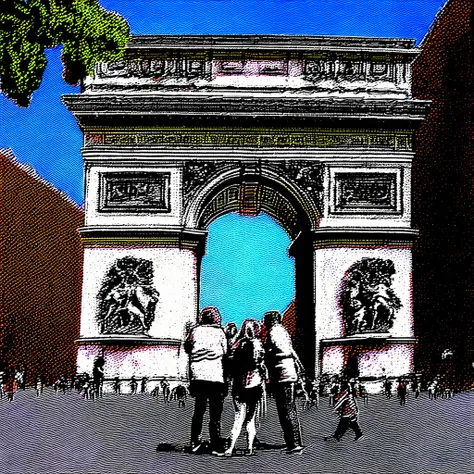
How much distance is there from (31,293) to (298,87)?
426 cm

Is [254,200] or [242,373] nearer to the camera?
[242,373]

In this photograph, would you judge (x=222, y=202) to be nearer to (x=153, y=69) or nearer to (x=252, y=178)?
(x=252, y=178)

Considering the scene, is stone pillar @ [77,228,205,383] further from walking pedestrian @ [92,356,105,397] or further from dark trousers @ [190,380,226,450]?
dark trousers @ [190,380,226,450]

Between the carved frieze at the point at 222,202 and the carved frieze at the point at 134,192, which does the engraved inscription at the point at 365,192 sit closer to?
the carved frieze at the point at 222,202

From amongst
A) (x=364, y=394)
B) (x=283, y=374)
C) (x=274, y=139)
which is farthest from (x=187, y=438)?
(x=274, y=139)

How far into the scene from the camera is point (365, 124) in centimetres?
1212

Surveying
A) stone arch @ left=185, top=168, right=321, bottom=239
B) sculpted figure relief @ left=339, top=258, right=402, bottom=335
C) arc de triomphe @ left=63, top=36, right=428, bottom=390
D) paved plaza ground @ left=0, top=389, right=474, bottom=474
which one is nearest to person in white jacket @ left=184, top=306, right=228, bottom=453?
paved plaza ground @ left=0, top=389, right=474, bottom=474

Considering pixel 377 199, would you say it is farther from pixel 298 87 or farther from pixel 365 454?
pixel 365 454

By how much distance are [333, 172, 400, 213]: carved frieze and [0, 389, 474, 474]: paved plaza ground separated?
334 cm

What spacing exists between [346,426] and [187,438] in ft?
4.27

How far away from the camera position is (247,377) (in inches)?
315

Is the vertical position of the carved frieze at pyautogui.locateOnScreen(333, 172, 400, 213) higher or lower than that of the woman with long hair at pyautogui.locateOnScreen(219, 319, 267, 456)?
higher

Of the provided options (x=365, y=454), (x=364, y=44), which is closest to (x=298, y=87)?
(x=364, y=44)

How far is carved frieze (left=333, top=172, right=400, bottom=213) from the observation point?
39.4 ft
